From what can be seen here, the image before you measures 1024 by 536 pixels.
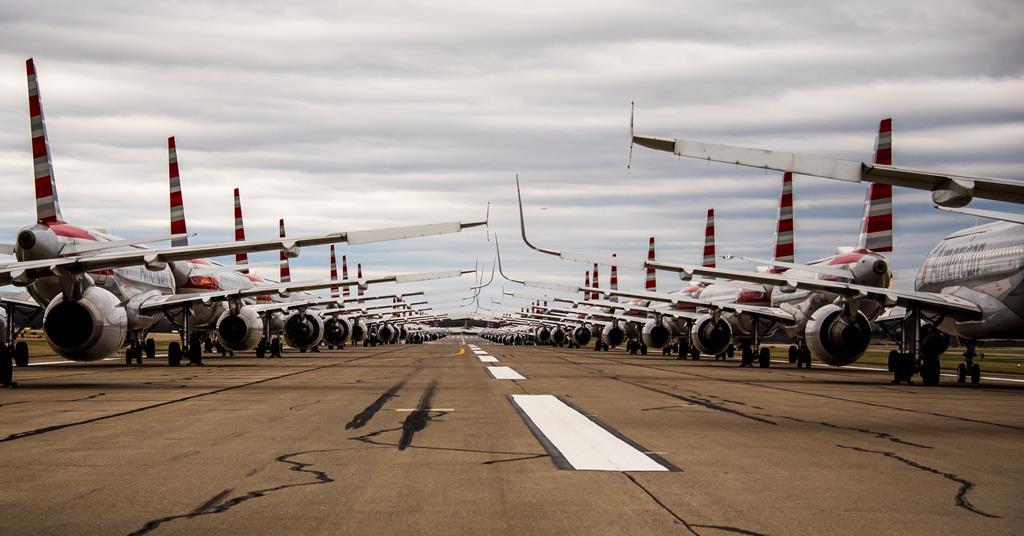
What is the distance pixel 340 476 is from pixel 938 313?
2633cm

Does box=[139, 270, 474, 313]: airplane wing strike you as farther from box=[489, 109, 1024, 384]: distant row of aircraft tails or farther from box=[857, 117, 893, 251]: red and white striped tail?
box=[857, 117, 893, 251]: red and white striped tail

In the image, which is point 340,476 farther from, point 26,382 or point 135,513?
point 26,382

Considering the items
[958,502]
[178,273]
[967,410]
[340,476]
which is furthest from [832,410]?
[178,273]

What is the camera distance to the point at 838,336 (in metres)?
33.1

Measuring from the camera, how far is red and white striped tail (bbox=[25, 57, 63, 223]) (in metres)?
29.3

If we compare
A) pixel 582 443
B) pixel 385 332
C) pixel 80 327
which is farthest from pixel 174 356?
pixel 385 332

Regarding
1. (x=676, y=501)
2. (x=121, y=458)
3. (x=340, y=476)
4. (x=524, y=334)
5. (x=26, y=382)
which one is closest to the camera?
(x=676, y=501)

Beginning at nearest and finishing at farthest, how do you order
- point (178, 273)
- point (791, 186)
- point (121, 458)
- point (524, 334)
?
point (121, 458) < point (178, 273) < point (791, 186) < point (524, 334)

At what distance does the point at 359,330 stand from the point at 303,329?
40.1m

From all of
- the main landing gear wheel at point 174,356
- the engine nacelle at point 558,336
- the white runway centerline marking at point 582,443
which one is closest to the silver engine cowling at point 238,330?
the main landing gear wheel at point 174,356

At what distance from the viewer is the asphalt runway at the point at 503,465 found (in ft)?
25.8

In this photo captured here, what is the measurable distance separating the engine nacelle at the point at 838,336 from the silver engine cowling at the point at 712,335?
1858cm

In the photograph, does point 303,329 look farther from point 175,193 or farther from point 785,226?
point 785,226

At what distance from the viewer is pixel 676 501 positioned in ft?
28.3
